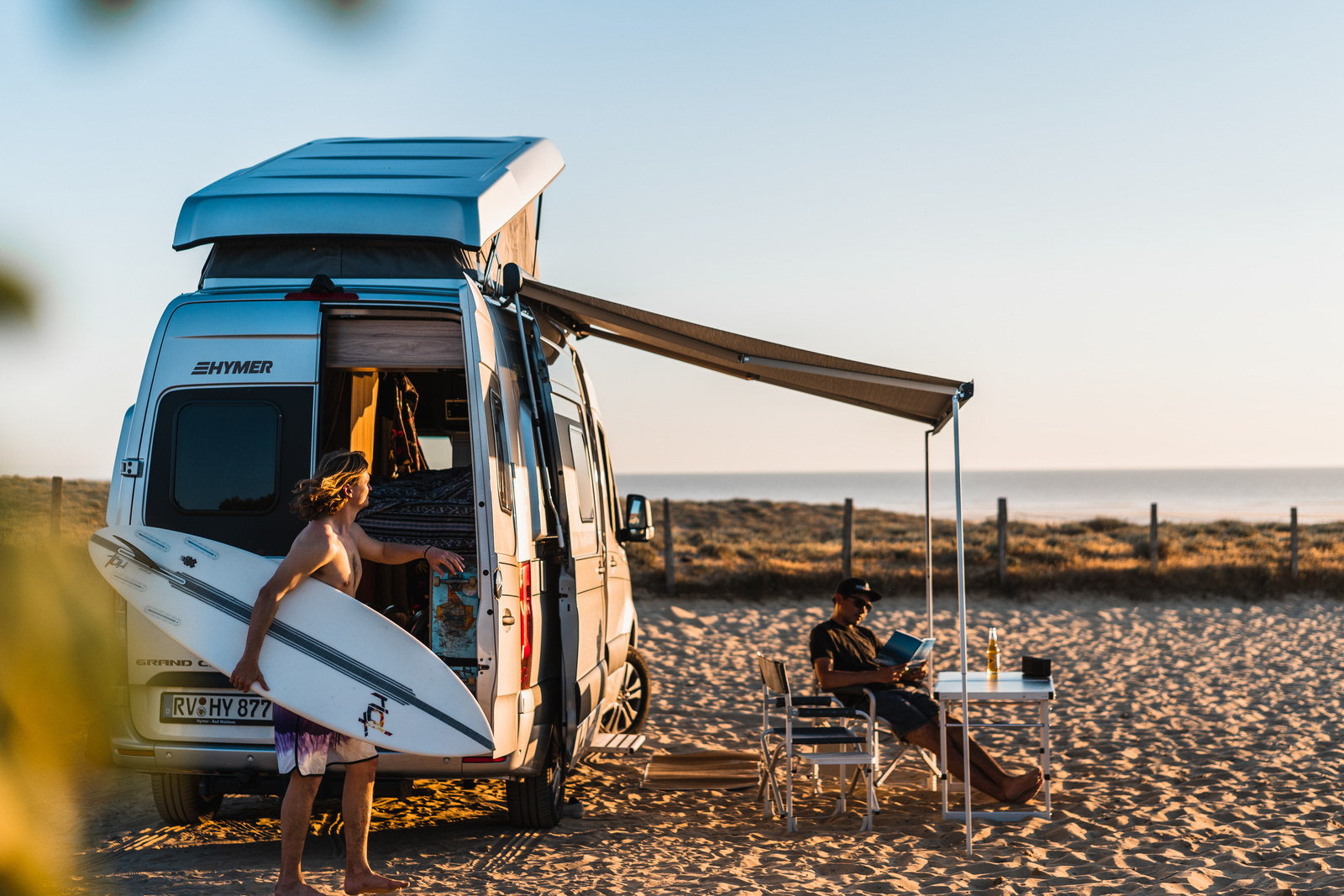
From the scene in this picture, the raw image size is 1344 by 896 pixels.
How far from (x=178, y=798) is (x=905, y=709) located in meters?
3.58

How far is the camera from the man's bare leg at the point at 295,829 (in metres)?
4.16

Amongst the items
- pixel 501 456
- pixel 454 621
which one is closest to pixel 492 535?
pixel 501 456

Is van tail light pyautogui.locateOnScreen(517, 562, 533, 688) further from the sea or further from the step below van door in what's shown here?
the sea

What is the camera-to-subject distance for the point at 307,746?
4160 millimetres

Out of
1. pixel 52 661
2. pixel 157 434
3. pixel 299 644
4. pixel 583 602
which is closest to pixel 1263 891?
pixel 583 602

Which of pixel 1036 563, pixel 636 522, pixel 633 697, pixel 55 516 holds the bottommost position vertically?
pixel 633 697

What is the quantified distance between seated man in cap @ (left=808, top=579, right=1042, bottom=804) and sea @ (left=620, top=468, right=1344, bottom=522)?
174ft

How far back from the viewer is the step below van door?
461 cm

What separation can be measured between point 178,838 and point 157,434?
75.6 inches

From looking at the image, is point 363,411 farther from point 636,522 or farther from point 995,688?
point 995,688

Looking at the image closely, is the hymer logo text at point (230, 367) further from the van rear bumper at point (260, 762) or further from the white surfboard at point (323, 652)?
the van rear bumper at point (260, 762)

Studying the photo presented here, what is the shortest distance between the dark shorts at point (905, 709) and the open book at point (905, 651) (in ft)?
0.58

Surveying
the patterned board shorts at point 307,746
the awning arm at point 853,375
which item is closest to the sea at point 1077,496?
the awning arm at point 853,375

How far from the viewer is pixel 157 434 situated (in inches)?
193
